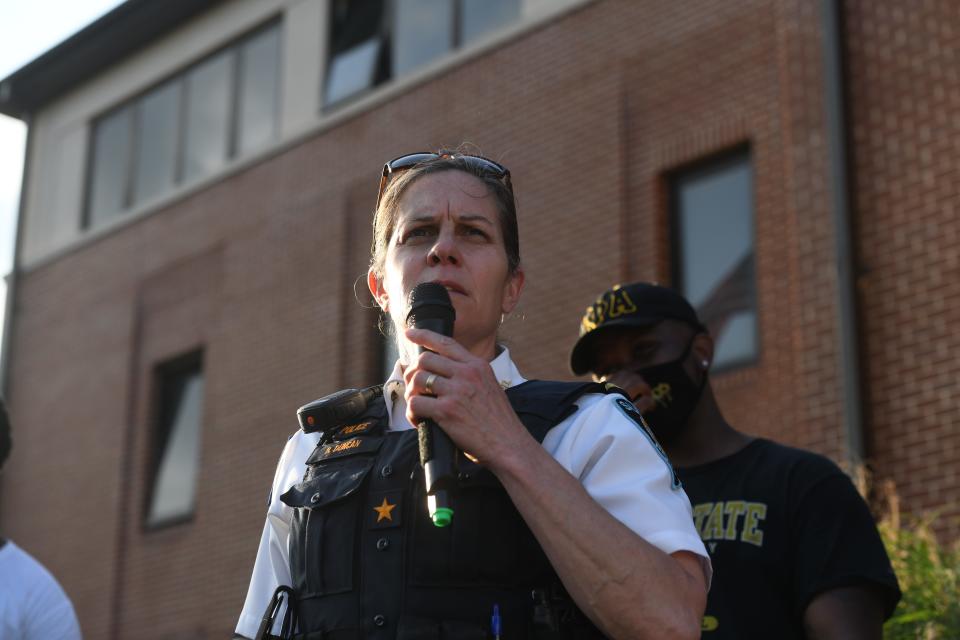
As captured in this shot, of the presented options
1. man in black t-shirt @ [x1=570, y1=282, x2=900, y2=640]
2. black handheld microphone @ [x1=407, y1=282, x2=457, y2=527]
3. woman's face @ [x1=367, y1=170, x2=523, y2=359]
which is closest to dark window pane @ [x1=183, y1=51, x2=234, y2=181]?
man in black t-shirt @ [x1=570, y1=282, x2=900, y2=640]

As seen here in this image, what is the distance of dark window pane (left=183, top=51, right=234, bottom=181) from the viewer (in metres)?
18.2

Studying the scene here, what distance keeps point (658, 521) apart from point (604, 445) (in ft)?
0.63

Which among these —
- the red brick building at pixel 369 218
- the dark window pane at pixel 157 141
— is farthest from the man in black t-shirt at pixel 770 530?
the dark window pane at pixel 157 141

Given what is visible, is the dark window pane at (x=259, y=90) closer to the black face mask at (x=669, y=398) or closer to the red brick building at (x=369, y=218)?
the red brick building at (x=369, y=218)

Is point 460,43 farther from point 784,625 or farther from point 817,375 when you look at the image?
point 784,625

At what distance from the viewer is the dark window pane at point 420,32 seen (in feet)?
51.5

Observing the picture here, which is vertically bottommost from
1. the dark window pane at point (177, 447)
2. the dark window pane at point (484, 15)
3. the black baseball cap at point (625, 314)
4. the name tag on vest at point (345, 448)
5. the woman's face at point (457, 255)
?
the name tag on vest at point (345, 448)

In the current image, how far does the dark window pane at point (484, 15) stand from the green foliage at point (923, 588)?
28.4 ft

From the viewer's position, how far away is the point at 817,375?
1122 centimetres

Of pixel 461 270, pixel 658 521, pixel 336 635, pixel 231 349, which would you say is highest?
pixel 231 349

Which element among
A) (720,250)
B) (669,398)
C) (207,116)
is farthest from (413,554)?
(207,116)

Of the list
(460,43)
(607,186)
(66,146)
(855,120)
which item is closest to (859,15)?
(855,120)

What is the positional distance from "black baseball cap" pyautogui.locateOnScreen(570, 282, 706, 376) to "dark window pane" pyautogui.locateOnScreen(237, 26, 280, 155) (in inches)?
502

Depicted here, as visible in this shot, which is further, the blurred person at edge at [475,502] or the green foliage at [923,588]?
Result: the green foliage at [923,588]
